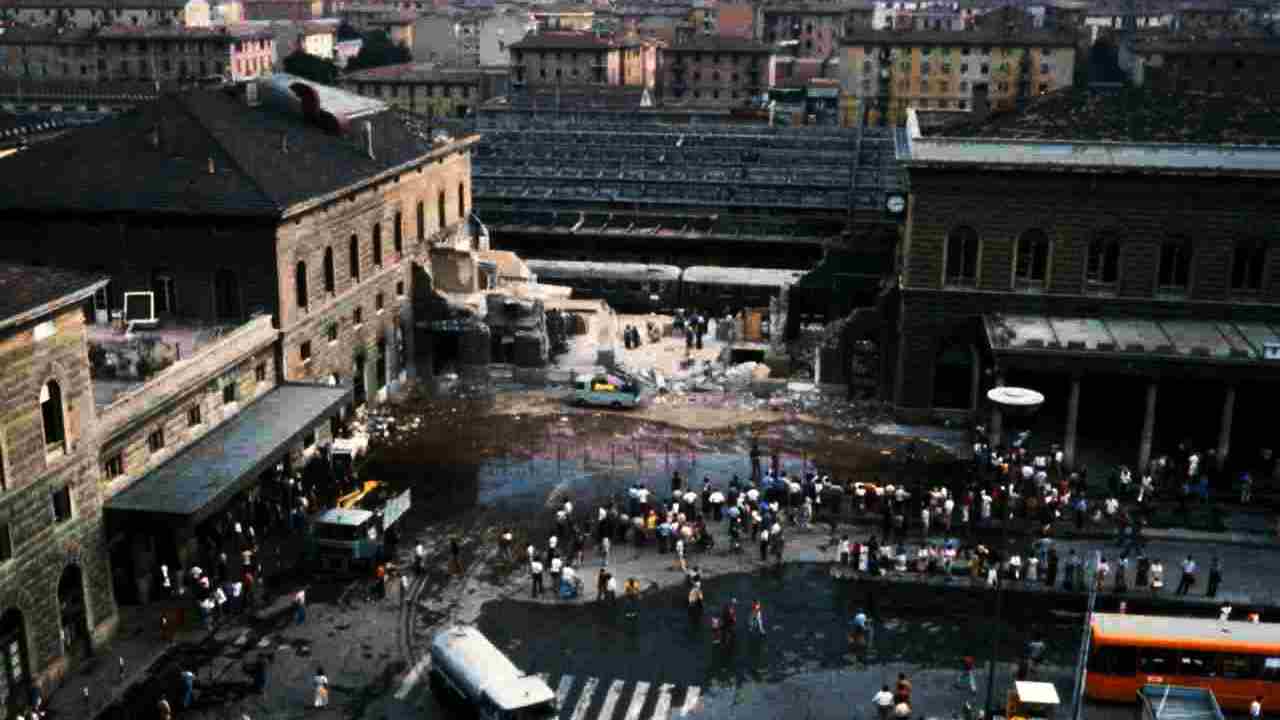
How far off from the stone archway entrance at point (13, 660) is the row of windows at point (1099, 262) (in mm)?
38736

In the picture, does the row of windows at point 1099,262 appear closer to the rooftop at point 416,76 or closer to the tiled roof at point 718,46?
the tiled roof at point 718,46

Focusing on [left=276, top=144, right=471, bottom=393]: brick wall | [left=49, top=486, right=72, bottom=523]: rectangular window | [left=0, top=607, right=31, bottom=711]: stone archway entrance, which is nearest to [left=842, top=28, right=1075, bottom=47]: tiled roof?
[left=276, top=144, right=471, bottom=393]: brick wall

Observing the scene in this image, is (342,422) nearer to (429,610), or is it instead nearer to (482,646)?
(429,610)

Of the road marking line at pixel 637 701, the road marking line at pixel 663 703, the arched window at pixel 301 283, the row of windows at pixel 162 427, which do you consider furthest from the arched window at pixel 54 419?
the arched window at pixel 301 283

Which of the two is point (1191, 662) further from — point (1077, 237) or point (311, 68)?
point (311, 68)

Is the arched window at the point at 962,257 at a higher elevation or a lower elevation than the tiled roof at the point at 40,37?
lower

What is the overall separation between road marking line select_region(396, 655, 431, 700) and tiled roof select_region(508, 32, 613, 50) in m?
128

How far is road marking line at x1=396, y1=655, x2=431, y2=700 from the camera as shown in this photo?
36.8 m

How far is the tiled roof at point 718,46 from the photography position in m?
156

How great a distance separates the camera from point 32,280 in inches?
1460

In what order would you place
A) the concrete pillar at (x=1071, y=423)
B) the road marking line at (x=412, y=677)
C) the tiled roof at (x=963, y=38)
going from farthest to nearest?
1. the tiled roof at (x=963, y=38)
2. the concrete pillar at (x=1071, y=423)
3. the road marking line at (x=412, y=677)

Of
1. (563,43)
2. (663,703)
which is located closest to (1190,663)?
(663,703)

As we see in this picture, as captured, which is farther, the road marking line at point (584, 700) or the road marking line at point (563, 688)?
the road marking line at point (563, 688)

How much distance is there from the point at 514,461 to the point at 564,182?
5443 centimetres
